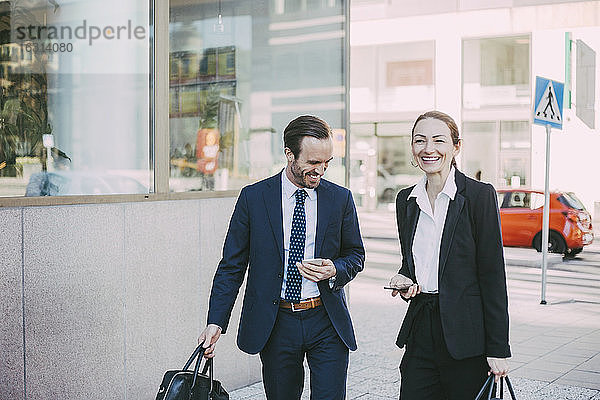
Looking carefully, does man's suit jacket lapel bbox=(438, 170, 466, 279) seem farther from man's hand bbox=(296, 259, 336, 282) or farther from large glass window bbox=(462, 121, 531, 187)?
large glass window bbox=(462, 121, 531, 187)

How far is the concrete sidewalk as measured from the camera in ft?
22.8

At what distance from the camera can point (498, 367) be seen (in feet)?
12.3

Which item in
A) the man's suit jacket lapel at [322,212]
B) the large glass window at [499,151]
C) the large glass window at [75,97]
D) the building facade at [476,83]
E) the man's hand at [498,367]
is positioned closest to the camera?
the man's hand at [498,367]

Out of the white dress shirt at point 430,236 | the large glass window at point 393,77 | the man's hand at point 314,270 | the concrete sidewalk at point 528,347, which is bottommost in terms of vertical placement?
the concrete sidewalk at point 528,347

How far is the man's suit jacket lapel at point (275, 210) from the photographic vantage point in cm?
407

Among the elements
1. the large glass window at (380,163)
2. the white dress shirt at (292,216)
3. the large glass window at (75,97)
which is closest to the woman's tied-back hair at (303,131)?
the white dress shirt at (292,216)

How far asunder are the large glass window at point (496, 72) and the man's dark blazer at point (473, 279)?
28.6 metres

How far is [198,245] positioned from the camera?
6395 mm

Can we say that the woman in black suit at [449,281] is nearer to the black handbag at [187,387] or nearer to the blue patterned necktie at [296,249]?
the blue patterned necktie at [296,249]

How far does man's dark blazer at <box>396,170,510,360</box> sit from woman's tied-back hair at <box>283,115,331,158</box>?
69cm

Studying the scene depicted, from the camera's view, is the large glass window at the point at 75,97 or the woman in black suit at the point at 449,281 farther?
the large glass window at the point at 75,97

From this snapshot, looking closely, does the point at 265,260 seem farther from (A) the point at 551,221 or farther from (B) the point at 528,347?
(A) the point at 551,221

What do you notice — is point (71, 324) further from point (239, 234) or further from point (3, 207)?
point (239, 234)

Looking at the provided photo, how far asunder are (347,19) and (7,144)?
4148 millimetres
